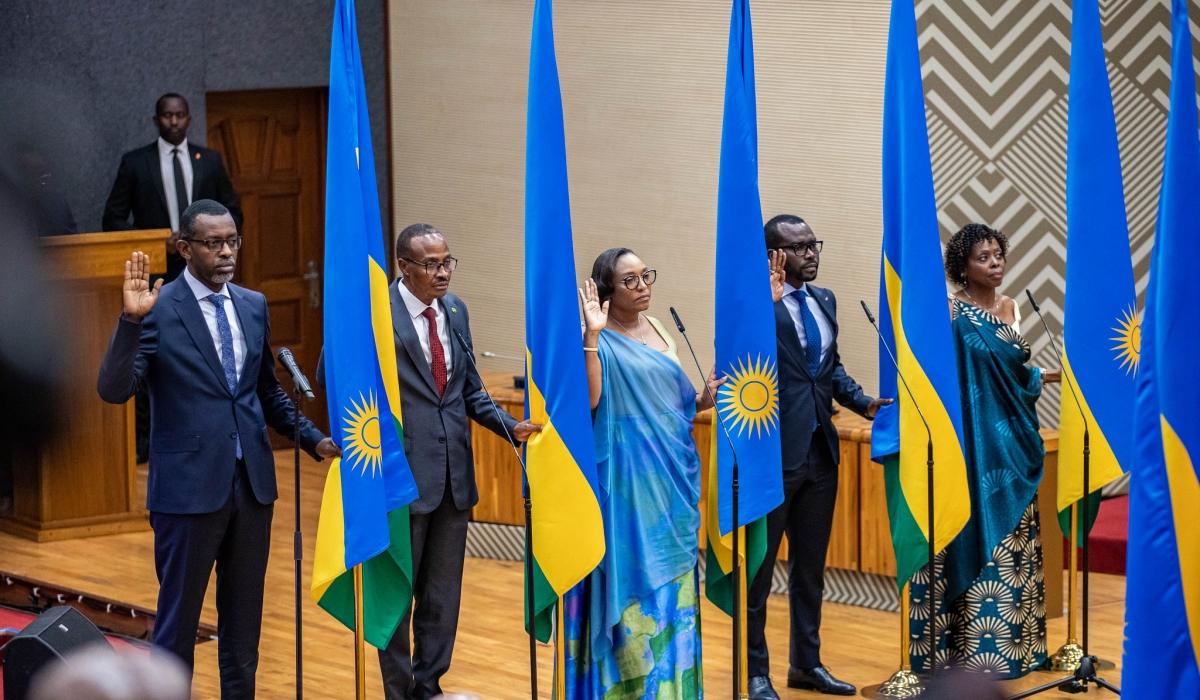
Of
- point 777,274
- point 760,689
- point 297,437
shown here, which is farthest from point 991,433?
point 297,437

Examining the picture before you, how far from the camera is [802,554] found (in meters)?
4.98

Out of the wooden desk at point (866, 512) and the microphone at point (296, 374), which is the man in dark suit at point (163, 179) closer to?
the wooden desk at point (866, 512)

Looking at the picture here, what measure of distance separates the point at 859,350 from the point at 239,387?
3025mm

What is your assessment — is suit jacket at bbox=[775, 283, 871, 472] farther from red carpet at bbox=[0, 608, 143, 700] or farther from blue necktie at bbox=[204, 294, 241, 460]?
red carpet at bbox=[0, 608, 143, 700]

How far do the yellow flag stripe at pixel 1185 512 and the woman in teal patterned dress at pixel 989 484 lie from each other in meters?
2.17

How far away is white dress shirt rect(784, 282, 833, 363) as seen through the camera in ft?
16.0

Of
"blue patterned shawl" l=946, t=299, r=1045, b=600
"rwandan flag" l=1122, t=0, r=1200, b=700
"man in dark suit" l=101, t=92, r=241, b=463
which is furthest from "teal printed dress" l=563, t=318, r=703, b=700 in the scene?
"man in dark suit" l=101, t=92, r=241, b=463

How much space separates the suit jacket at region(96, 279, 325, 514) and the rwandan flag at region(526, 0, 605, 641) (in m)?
0.61

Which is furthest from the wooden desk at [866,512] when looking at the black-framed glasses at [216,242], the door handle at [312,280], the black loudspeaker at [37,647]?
the door handle at [312,280]

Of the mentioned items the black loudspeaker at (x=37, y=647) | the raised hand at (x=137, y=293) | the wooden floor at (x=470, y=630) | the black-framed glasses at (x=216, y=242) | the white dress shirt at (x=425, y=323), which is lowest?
the wooden floor at (x=470, y=630)

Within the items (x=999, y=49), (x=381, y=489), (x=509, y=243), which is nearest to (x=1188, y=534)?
(x=381, y=489)

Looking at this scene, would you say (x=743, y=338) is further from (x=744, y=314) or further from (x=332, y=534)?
(x=332, y=534)

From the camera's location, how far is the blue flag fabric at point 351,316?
399 centimetres

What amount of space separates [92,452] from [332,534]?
10.5 ft
